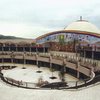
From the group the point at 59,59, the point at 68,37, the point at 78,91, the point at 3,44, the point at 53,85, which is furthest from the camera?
the point at 3,44

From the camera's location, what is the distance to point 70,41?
41.0 m

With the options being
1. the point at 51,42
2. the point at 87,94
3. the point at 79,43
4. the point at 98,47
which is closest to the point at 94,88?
the point at 87,94

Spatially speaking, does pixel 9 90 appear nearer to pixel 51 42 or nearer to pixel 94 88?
pixel 94 88

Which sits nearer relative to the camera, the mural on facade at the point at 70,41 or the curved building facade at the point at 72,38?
the mural on facade at the point at 70,41

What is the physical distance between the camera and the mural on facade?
35750 mm

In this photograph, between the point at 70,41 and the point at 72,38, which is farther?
the point at 70,41

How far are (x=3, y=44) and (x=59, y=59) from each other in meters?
32.8

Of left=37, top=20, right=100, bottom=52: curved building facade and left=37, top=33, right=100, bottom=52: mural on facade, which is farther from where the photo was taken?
left=37, top=20, right=100, bottom=52: curved building facade

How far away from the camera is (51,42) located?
48.5 m

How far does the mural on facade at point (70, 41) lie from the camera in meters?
35.8

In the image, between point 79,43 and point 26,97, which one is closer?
point 26,97

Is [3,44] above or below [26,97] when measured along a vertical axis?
above

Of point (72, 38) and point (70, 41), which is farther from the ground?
point (72, 38)

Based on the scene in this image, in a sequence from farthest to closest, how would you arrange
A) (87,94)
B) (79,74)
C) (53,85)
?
(79,74)
(53,85)
(87,94)
